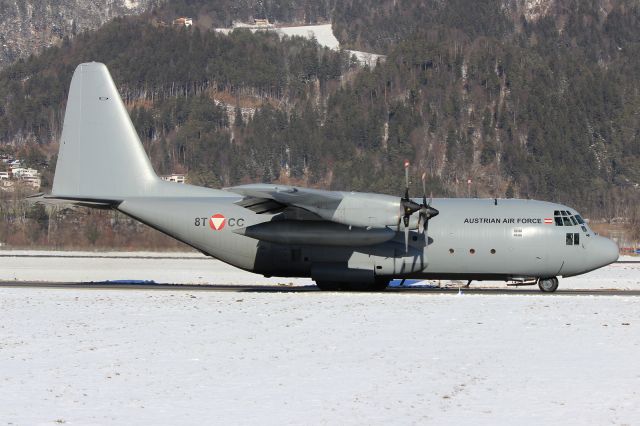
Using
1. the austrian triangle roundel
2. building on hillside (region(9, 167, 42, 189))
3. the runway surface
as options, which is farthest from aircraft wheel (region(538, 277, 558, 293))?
building on hillside (region(9, 167, 42, 189))

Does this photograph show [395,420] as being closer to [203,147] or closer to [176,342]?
[176,342]

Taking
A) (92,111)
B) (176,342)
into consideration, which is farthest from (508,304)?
(92,111)

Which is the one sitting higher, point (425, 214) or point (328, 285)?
point (425, 214)

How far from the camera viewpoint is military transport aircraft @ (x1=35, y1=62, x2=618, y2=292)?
29.8m

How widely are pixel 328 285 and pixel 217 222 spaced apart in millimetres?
4245

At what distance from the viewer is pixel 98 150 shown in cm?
3269

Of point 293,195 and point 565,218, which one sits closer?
point 293,195

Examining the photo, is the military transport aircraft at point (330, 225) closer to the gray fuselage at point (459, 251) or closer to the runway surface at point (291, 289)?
the gray fuselage at point (459, 251)

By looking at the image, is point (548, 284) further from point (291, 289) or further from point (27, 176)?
point (27, 176)

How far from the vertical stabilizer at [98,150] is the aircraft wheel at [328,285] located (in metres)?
6.67

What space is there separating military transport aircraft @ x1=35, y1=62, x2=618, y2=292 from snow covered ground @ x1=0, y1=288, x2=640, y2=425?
2.47 metres

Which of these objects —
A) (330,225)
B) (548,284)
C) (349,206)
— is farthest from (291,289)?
(548,284)

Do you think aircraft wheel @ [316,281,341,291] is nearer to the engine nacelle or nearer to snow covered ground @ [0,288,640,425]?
the engine nacelle

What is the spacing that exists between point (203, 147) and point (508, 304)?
167 m
